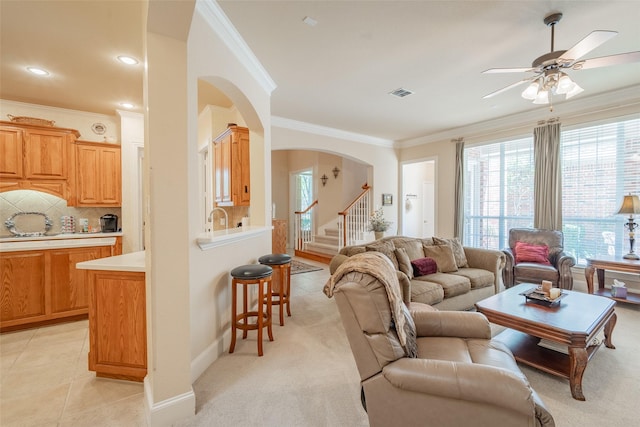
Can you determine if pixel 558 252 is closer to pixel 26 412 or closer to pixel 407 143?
pixel 407 143

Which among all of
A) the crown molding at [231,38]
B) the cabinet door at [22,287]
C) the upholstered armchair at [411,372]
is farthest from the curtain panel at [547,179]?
the cabinet door at [22,287]

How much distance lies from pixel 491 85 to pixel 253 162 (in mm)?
3391

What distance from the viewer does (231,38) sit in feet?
8.48

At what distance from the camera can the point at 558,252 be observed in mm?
4117

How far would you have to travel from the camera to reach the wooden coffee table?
1.93 m

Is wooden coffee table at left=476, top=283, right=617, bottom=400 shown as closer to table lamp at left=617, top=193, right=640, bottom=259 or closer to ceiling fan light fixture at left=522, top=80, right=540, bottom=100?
table lamp at left=617, top=193, right=640, bottom=259

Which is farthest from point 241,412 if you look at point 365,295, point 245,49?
point 245,49

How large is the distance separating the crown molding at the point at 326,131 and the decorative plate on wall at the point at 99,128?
8.70 feet

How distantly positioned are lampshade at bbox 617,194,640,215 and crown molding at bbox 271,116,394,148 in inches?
169

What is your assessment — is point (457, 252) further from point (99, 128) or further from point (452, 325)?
point (99, 128)

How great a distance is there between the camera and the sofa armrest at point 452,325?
1.83 meters

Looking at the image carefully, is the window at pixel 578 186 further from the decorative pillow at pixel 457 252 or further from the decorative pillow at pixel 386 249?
the decorative pillow at pixel 386 249

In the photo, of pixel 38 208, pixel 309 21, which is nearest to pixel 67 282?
pixel 38 208

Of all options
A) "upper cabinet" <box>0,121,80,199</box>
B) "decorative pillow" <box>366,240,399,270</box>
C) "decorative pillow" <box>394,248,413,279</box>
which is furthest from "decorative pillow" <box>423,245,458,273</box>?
"upper cabinet" <box>0,121,80,199</box>
